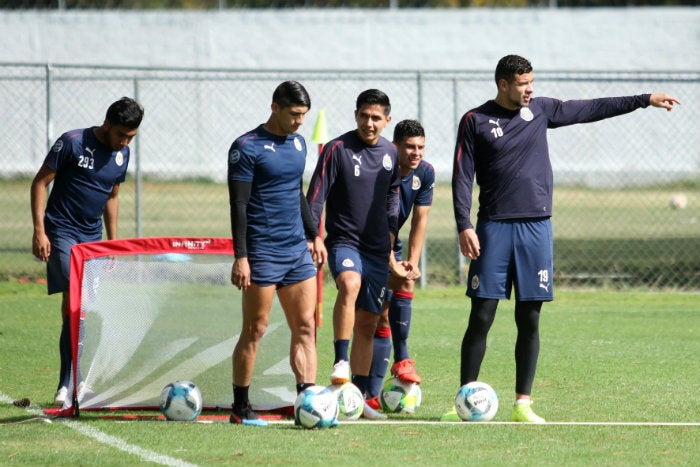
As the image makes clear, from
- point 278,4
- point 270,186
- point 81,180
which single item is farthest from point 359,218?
point 278,4

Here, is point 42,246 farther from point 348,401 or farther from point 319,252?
point 348,401

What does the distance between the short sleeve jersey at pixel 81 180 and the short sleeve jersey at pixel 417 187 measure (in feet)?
6.62

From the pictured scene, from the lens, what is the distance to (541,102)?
24.1 ft

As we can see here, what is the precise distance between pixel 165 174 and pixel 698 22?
1385cm

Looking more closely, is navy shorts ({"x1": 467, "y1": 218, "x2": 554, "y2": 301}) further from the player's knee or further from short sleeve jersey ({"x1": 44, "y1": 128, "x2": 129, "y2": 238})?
short sleeve jersey ({"x1": 44, "y1": 128, "x2": 129, "y2": 238})

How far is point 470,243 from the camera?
7.00 m

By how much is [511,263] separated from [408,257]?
0.98 metres

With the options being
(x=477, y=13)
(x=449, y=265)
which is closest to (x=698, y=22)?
(x=477, y=13)

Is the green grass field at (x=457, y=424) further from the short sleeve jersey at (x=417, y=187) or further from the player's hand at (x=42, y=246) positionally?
the short sleeve jersey at (x=417, y=187)

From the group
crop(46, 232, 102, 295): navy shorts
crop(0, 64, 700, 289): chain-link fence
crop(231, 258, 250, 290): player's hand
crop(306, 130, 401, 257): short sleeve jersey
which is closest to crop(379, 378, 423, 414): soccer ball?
crop(306, 130, 401, 257): short sleeve jersey

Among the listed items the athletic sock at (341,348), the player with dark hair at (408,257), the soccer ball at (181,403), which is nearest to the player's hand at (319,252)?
the athletic sock at (341,348)

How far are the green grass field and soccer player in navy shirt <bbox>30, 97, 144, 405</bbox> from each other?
0.85 meters

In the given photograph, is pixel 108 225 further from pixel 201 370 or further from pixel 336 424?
pixel 336 424

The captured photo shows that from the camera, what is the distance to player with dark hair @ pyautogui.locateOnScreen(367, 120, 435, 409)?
7891 millimetres
